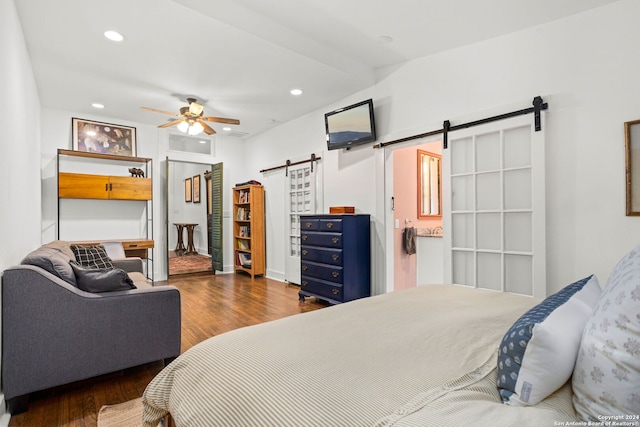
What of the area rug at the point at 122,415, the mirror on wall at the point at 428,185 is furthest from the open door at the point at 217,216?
the area rug at the point at 122,415

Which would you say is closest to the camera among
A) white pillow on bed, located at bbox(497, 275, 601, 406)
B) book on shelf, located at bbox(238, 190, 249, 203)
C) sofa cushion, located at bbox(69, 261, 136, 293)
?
white pillow on bed, located at bbox(497, 275, 601, 406)

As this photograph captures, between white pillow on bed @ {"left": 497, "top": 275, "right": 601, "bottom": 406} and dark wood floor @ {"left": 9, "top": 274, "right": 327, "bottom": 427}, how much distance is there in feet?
6.84

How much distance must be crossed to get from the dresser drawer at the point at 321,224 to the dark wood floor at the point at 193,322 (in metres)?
0.97

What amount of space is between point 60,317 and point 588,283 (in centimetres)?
274

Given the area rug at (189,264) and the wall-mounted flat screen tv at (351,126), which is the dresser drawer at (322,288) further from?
the area rug at (189,264)

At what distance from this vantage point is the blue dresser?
386 cm

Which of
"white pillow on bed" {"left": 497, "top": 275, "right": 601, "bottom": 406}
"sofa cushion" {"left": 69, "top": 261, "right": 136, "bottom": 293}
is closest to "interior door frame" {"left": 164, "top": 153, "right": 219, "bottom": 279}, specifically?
"sofa cushion" {"left": 69, "top": 261, "right": 136, "bottom": 293}

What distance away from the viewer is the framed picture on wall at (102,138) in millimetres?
5086

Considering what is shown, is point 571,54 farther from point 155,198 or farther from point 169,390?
point 155,198

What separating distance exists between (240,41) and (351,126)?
1.67 m

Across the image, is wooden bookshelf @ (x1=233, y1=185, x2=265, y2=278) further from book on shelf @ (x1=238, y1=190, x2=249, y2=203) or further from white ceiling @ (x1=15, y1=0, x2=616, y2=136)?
white ceiling @ (x1=15, y1=0, x2=616, y2=136)

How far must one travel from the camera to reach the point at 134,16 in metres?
2.68

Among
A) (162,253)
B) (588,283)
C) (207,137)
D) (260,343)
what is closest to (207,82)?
(207,137)

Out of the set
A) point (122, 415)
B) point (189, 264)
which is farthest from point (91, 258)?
point (189, 264)
